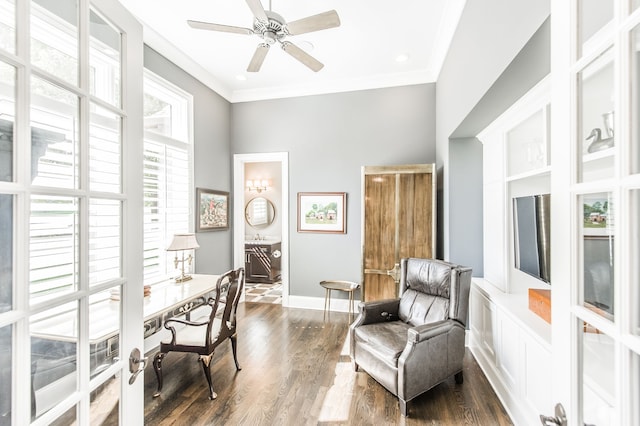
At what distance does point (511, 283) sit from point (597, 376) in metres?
2.17

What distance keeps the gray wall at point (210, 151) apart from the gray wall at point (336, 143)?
0.39 m

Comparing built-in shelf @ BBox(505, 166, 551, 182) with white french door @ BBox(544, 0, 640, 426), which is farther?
built-in shelf @ BBox(505, 166, 551, 182)

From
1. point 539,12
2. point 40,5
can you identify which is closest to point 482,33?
point 539,12

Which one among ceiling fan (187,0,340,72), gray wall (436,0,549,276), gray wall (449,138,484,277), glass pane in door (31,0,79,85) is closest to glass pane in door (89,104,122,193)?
glass pane in door (31,0,79,85)

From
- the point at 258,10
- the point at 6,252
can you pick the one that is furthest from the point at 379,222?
the point at 6,252

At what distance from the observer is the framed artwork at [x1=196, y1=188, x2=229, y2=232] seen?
3.90 m

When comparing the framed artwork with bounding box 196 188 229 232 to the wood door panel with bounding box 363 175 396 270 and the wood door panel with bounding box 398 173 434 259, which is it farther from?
the wood door panel with bounding box 398 173 434 259

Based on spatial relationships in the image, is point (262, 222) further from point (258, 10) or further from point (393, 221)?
point (258, 10)

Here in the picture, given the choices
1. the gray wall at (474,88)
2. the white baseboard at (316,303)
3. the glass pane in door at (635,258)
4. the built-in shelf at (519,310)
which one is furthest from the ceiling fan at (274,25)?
the white baseboard at (316,303)

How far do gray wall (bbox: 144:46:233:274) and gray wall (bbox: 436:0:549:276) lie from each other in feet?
10.2

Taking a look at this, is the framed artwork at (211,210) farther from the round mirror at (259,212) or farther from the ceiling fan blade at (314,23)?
the ceiling fan blade at (314,23)

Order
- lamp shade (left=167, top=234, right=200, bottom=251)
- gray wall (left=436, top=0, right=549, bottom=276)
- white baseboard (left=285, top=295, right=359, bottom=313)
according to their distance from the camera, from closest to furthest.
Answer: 1. gray wall (left=436, top=0, right=549, bottom=276)
2. lamp shade (left=167, top=234, right=200, bottom=251)
3. white baseboard (left=285, top=295, right=359, bottom=313)

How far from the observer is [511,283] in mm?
2547

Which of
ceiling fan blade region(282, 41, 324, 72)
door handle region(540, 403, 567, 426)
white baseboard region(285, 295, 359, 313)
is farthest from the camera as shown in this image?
white baseboard region(285, 295, 359, 313)
